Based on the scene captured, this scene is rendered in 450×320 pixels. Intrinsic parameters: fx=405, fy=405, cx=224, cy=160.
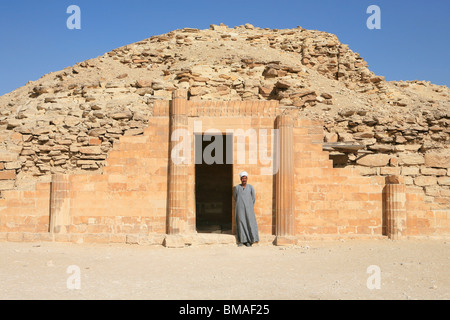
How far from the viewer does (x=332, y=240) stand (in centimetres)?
1059

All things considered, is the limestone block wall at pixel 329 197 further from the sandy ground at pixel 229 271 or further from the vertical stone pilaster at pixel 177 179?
the vertical stone pilaster at pixel 177 179

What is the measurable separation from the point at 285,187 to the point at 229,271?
361 cm

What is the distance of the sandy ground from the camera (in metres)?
5.89

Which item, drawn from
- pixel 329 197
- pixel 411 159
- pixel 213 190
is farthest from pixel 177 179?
pixel 411 159

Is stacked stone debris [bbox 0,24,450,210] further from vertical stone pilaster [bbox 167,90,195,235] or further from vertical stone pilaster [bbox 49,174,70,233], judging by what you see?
vertical stone pilaster [bbox 49,174,70,233]

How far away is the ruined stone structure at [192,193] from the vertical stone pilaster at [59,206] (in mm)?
25

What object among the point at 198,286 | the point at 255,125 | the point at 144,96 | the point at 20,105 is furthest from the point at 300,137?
the point at 20,105

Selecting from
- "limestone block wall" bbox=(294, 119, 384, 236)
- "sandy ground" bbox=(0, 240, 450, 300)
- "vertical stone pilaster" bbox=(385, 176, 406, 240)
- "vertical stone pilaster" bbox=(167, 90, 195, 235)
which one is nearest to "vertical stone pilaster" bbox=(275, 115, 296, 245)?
"limestone block wall" bbox=(294, 119, 384, 236)

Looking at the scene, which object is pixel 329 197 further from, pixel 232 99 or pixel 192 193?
pixel 232 99

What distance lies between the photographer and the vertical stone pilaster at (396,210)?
10.6 metres

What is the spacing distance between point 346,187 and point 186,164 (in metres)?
4.31

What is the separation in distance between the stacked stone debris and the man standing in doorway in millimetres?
3238

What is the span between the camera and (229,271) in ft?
24.7

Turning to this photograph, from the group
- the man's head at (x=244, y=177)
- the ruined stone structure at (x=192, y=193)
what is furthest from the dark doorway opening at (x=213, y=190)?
the man's head at (x=244, y=177)
